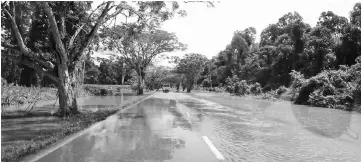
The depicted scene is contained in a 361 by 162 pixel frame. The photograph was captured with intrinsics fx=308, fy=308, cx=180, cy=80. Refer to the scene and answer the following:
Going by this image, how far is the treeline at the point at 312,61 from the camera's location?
27.2 meters

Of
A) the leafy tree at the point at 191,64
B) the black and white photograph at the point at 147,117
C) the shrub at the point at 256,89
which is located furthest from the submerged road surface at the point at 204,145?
the leafy tree at the point at 191,64

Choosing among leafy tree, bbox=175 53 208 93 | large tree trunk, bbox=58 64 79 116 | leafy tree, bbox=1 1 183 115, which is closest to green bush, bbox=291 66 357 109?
leafy tree, bbox=1 1 183 115

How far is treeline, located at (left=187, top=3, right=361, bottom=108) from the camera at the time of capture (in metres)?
27.2

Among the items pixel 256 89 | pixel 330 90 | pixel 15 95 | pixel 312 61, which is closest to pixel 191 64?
pixel 256 89

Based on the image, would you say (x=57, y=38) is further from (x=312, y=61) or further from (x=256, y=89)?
(x=256, y=89)

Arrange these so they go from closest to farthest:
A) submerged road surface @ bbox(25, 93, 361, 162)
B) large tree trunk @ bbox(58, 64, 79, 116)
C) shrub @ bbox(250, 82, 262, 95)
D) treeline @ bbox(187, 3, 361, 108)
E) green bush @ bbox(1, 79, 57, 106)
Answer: submerged road surface @ bbox(25, 93, 361, 162) < large tree trunk @ bbox(58, 64, 79, 116) < green bush @ bbox(1, 79, 57, 106) < treeline @ bbox(187, 3, 361, 108) < shrub @ bbox(250, 82, 262, 95)

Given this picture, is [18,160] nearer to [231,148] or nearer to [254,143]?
[231,148]

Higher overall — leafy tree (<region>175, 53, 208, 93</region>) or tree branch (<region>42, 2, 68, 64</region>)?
leafy tree (<region>175, 53, 208, 93</region>)

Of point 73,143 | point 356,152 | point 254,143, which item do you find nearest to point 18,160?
point 73,143

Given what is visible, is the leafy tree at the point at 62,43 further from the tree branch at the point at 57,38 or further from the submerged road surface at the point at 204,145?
the submerged road surface at the point at 204,145

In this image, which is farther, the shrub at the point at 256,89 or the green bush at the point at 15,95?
the shrub at the point at 256,89

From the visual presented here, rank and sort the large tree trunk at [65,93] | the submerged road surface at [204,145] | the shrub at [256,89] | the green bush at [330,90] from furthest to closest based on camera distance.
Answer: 1. the shrub at [256,89]
2. the green bush at [330,90]
3. the large tree trunk at [65,93]
4. the submerged road surface at [204,145]

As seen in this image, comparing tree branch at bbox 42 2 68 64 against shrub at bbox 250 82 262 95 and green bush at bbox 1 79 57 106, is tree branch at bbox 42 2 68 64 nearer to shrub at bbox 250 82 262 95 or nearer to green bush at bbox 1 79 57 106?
green bush at bbox 1 79 57 106

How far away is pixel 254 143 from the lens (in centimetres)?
867
